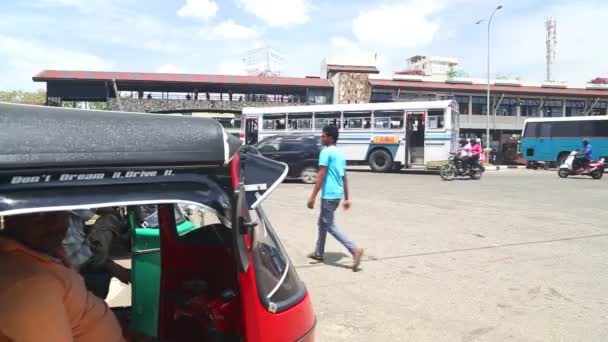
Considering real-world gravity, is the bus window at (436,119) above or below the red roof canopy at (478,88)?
below

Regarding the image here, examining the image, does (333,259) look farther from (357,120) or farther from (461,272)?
(357,120)

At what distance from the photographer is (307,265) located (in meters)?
5.66

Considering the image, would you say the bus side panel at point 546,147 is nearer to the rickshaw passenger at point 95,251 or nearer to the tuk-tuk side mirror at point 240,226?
the rickshaw passenger at point 95,251

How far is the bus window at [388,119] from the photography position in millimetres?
19656

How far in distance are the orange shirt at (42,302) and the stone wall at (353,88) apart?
Result: 35.1 metres

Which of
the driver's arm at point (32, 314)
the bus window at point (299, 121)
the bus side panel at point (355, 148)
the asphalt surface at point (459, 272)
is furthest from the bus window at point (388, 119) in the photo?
the driver's arm at point (32, 314)

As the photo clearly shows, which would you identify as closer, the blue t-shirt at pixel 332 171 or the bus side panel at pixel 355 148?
the blue t-shirt at pixel 332 171

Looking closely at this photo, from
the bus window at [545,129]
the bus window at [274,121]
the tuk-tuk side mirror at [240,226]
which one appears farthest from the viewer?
the bus window at [545,129]

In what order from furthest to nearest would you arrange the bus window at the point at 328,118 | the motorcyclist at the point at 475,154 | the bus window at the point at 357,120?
1. the bus window at the point at 328,118
2. the bus window at the point at 357,120
3. the motorcyclist at the point at 475,154

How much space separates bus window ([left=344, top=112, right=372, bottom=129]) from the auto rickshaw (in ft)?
60.1

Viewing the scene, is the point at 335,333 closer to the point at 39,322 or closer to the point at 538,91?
the point at 39,322

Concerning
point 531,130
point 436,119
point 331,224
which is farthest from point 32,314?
point 531,130

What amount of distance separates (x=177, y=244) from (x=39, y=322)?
3.46 ft

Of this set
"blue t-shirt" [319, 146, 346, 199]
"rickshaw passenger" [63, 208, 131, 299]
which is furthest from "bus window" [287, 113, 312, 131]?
"rickshaw passenger" [63, 208, 131, 299]
